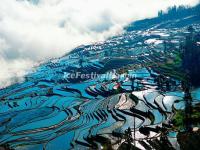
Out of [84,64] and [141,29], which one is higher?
[141,29]

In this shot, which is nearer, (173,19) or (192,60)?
(192,60)

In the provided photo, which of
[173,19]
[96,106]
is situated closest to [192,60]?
[96,106]

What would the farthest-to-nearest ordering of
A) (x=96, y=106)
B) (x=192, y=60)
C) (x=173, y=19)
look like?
(x=173, y=19) < (x=192, y=60) < (x=96, y=106)

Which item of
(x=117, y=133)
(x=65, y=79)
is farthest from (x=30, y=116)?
(x=65, y=79)

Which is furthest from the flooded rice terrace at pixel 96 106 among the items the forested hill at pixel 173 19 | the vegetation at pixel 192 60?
the forested hill at pixel 173 19

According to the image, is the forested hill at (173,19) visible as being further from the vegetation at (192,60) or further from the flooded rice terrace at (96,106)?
the vegetation at (192,60)

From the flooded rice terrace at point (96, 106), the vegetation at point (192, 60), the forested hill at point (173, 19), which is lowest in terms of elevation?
the flooded rice terrace at point (96, 106)

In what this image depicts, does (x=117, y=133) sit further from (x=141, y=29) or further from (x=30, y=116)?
(x=141, y=29)

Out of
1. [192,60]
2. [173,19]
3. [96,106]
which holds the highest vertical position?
[173,19]

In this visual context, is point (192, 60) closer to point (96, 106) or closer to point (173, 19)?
point (96, 106)

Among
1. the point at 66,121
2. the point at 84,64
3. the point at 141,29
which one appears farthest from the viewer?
the point at 141,29

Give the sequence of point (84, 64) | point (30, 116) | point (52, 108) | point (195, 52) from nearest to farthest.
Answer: point (30, 116)
point (52, 108)
point (195, 52)
point (84, 64)
